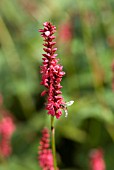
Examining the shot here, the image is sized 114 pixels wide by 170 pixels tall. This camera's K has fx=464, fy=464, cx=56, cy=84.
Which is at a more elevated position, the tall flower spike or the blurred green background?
the blurred green background

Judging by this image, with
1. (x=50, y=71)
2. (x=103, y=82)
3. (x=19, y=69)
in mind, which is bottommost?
(x=50, y=71)

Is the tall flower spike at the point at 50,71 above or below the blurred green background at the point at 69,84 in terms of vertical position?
below

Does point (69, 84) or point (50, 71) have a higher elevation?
point (69, 84)

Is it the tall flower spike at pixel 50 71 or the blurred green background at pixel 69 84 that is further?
the blurred green background at pixel 69 84

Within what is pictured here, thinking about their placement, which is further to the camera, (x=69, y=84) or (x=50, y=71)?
(x=69, y=84)

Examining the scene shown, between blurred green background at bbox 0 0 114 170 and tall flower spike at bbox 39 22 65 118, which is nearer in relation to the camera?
tall flower spike at bbox 39 22 65 118

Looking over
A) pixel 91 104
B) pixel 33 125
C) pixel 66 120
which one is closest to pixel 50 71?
pixel 91 104

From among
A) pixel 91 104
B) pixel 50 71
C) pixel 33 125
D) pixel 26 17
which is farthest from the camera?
pixel 26 17

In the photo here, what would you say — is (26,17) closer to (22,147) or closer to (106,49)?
(106,49)
